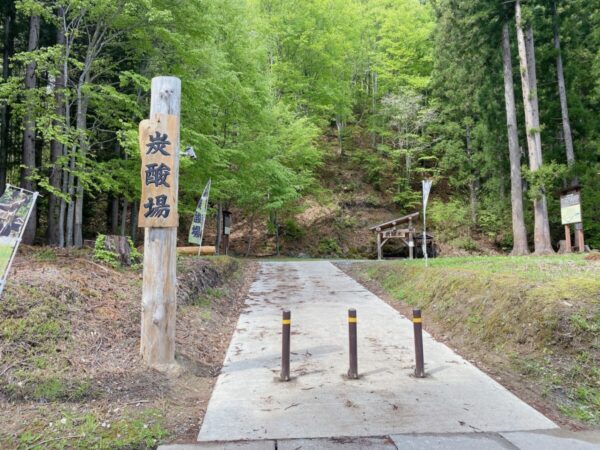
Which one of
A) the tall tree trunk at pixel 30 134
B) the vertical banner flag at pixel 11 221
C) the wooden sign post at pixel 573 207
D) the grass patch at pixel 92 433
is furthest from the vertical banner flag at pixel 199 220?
the wooden sign post at pixel 573 207

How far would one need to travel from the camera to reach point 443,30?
2131 cm

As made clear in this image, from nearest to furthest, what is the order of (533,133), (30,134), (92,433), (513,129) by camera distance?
(92,433)
(30,134)
(533,133)
(513,129)

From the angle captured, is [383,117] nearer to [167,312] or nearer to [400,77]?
[400,77]

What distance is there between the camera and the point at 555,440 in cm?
345

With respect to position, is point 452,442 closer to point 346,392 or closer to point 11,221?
point 346,392

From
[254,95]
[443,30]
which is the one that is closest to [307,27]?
[443,30]

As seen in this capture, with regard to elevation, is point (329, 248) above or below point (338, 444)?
above

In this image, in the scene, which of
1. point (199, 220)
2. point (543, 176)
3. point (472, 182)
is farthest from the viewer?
point (472, 182)

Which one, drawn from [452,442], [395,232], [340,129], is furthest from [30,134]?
[340,129]

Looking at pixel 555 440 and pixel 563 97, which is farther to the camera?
pixel 563 97

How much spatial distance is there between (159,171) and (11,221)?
1.64 meters

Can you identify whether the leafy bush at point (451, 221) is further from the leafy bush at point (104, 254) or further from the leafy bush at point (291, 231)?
the leafy bush at point (104, 254)

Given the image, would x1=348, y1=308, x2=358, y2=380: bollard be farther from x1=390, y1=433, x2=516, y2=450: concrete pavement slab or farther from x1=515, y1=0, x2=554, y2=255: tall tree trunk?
x1=515, y1=0, x2=554, y2=255: tall tree trunk

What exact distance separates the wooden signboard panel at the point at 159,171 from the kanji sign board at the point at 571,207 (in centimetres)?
1247
